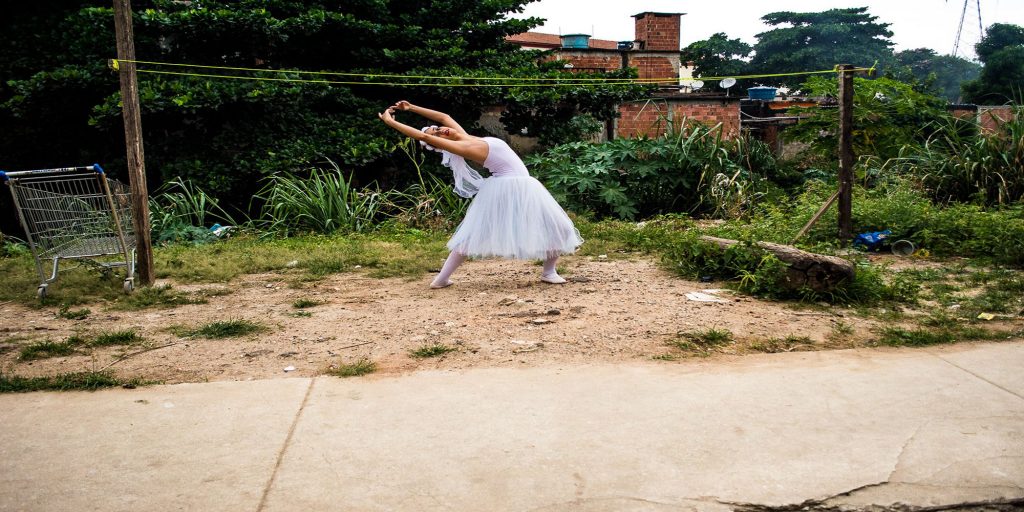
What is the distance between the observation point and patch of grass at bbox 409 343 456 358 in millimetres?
4430

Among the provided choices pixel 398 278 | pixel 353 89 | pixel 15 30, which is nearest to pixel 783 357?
pixel 398 278

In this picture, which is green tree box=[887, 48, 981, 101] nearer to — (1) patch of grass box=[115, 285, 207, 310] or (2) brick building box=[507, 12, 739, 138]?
(2) brick building box=[507, 12, 739, 138]

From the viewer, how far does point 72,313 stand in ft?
18.5

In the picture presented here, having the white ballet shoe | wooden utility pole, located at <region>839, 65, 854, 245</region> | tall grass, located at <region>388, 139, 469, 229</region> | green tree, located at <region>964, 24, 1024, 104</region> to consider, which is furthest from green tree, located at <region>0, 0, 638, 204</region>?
green tree, located at <region>964, 24, 1024, 104</region>

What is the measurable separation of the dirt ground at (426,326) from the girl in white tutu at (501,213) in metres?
0.35

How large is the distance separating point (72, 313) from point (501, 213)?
11.0 feet

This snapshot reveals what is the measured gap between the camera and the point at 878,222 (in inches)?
Result: 321

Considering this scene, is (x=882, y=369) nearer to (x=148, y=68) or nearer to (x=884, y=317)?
(x=884, y=317)

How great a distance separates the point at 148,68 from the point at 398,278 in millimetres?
6757

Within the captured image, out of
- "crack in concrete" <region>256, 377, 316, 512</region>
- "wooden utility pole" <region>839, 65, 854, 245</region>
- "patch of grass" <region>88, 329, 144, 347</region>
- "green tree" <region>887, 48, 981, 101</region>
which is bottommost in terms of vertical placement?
"crack in concrete" <region>256, 377, 316, 512</region>

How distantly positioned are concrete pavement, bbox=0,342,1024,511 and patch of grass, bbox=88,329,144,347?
0.97m

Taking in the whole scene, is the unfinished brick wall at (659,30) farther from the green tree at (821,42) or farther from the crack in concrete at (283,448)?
the green tree at (821,42)

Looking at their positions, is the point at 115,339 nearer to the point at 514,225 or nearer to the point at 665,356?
the point at 514,225

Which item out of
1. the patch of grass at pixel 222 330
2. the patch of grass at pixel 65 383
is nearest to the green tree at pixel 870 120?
the patch of grass at pixel 222 330
